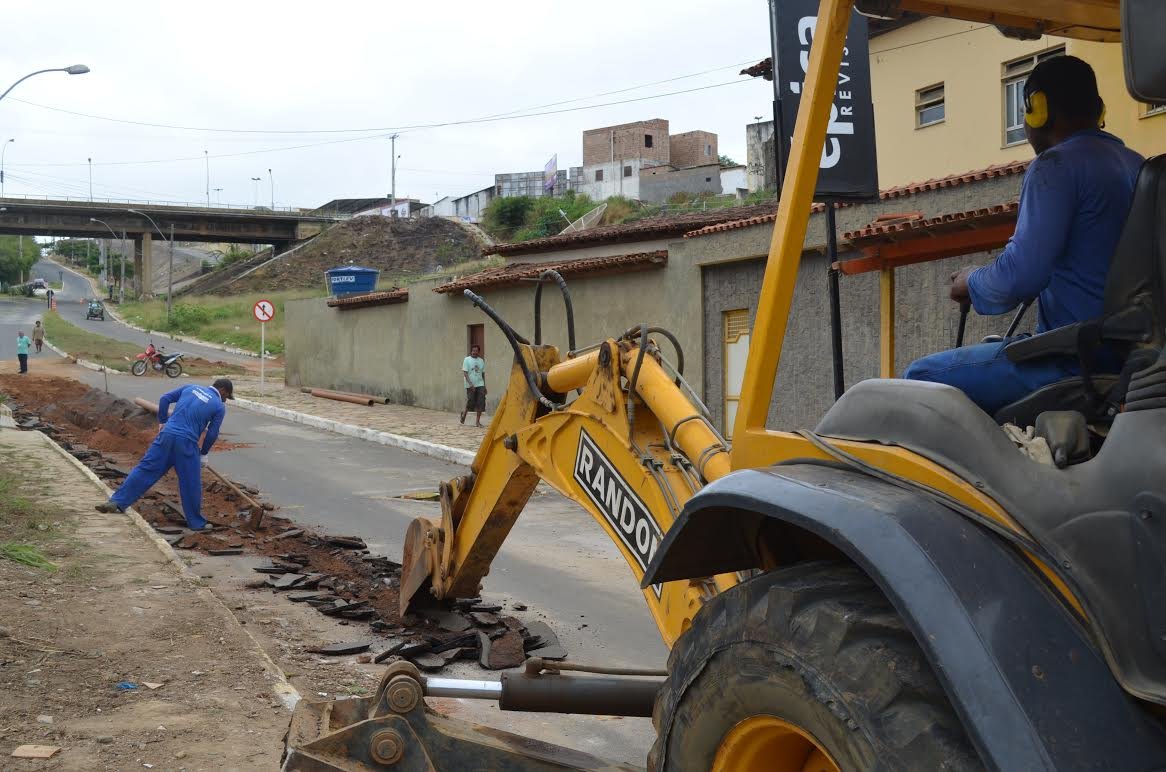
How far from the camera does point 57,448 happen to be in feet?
56.2

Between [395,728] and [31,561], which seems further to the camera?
[31,561]

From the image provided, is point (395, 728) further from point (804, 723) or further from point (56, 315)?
point (56, 315)

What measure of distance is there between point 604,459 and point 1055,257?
2.16m

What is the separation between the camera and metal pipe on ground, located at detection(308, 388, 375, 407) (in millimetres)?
29141

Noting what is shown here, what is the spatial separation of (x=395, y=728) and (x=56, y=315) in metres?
77.1

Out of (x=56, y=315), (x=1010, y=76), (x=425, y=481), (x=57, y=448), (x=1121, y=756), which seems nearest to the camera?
(x=1121, y=756)

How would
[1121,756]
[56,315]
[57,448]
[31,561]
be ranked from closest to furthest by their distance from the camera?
[1121,756]
[31,561]
[57,448]
[56,315]

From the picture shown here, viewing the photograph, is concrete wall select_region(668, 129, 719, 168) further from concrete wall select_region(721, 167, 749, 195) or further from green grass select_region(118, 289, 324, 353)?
green grass select_region(118, 289, 324, 353)

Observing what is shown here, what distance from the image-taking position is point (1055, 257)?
2471 mm

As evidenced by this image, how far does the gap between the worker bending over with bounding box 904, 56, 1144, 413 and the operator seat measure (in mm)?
110

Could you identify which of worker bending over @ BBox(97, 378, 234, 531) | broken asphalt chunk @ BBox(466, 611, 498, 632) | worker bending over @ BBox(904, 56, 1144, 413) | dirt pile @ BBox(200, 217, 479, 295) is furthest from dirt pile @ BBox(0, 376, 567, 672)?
dirt pile @ BBox(200, 217, 479, 295)

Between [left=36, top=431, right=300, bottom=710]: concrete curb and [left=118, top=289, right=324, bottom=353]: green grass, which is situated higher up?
[left=118, top=289, right=324, bottom=353]: green grass

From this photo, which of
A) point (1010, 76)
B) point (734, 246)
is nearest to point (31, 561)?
point (734, 246)

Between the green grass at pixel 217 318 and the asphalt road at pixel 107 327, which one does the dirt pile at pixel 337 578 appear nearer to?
the asphalt road at pixel 107 327
